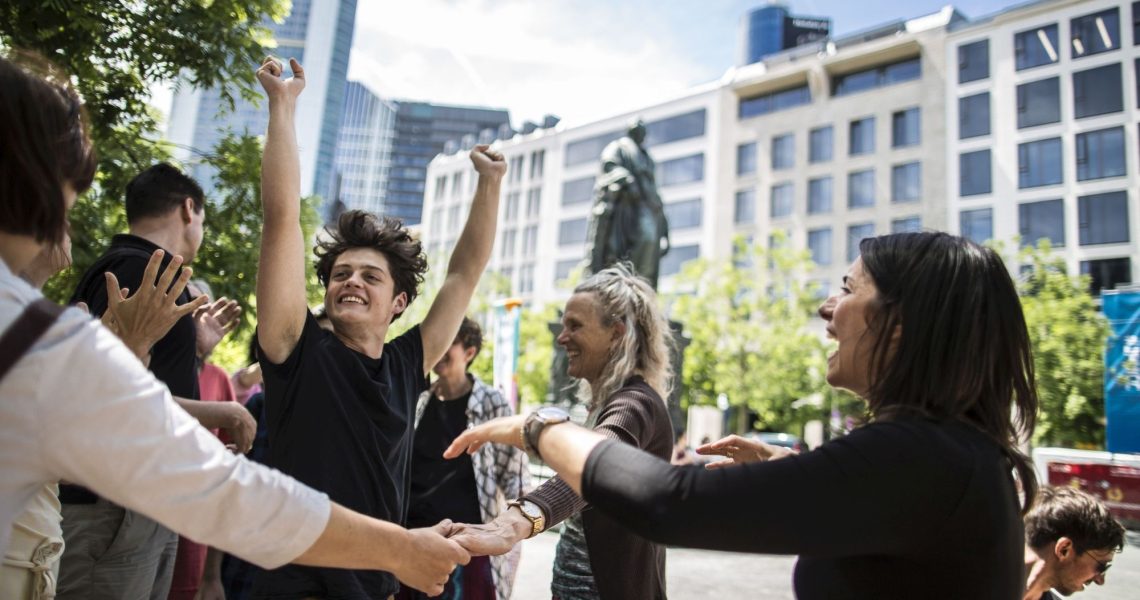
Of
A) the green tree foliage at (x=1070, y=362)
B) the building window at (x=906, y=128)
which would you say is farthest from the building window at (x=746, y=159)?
the green tree foliage at (x=1070, y=362)

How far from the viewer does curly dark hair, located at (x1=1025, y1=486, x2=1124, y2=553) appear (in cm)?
287

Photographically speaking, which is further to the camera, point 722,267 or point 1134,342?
point 722,267

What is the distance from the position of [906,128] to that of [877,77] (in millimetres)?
3875

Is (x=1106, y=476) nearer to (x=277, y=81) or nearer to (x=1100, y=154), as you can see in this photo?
(x=277, y=81)

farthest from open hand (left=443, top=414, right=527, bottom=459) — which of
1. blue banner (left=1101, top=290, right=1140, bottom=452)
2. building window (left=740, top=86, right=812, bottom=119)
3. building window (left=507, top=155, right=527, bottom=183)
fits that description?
building window (left=507, top=155, right=527, bottom=183)

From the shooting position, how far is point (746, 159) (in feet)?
147

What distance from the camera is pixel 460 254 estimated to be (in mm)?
2957

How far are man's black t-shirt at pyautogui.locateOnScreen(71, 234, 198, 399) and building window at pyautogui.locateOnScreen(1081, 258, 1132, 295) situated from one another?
3673 centimetres

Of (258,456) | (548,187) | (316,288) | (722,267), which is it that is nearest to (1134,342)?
(316,288)

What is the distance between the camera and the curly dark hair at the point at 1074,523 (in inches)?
113

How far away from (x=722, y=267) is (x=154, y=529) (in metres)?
29.5

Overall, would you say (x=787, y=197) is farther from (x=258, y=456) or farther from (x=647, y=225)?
(x=258, y=456)

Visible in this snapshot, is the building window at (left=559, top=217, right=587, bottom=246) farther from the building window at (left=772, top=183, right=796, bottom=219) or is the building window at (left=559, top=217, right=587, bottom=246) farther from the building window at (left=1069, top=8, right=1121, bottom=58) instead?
the building window at (left=1069, top=8, right=1121, bottom=58)

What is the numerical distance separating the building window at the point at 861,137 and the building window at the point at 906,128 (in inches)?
42.4
